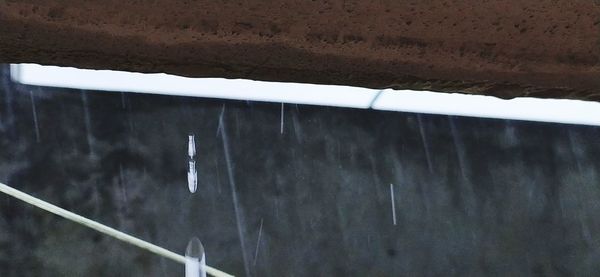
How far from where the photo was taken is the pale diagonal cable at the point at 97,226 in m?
3.28

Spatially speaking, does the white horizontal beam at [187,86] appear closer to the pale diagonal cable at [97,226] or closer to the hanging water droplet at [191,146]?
the hanging water droplet at [191,146]

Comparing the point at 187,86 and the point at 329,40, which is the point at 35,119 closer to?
the point at 187,86

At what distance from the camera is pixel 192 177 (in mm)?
3324

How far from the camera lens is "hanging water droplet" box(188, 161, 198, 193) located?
333cm

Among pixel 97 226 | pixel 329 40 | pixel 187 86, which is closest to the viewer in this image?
pixel 329 40

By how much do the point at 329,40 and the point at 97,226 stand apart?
259 cm

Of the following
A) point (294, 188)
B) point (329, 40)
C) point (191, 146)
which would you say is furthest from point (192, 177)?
point (329, 40)

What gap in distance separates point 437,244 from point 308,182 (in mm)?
647

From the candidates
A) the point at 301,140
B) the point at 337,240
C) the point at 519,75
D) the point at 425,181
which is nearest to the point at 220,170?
the point at 301,140

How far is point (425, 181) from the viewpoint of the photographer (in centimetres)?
344

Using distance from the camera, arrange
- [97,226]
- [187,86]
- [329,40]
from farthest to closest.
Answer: [97,226]
[187,86]
[329,40]

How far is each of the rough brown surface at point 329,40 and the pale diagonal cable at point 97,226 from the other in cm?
242

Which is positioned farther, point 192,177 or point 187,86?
point 192,177

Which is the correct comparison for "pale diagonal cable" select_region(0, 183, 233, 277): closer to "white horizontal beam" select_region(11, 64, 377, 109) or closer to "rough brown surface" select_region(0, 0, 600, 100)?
"white horizontal beam" select_region(11, 64, 377, 109)
